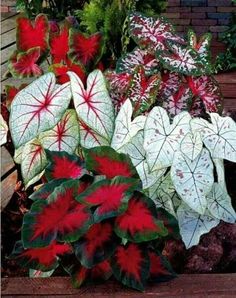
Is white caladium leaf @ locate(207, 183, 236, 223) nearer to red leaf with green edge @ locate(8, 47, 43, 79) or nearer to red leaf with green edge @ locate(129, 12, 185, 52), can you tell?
red leaf with green edge @ locate(129, 12, 185, 52)

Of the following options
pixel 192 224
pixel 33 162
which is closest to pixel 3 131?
pixel 33 162

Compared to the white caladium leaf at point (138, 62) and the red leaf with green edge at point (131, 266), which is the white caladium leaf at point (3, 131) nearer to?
the white caladium leaf at point (138, 62)

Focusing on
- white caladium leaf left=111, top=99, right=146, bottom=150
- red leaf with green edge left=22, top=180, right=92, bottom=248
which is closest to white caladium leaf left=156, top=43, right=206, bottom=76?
white caladium leaf left=111, top=99, right=146, bottom=150

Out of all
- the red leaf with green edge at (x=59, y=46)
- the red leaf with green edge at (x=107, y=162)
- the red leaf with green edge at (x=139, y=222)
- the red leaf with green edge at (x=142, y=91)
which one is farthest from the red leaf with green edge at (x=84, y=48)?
the red leaf with green edge at (x=139, y=222)

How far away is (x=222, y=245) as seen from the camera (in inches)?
80.6

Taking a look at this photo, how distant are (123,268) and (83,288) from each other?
0.11m

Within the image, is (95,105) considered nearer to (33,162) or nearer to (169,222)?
(33,162)

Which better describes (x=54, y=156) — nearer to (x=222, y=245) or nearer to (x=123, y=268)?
(x=123, y=268)

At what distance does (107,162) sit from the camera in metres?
1.79

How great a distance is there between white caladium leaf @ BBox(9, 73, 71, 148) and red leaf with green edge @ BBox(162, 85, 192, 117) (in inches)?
12.2

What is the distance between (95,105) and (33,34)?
42cm

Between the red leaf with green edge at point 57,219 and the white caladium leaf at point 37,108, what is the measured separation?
259 millimetres

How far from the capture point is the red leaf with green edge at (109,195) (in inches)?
65.8

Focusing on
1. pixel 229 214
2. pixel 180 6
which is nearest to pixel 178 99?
pixel 229 214
